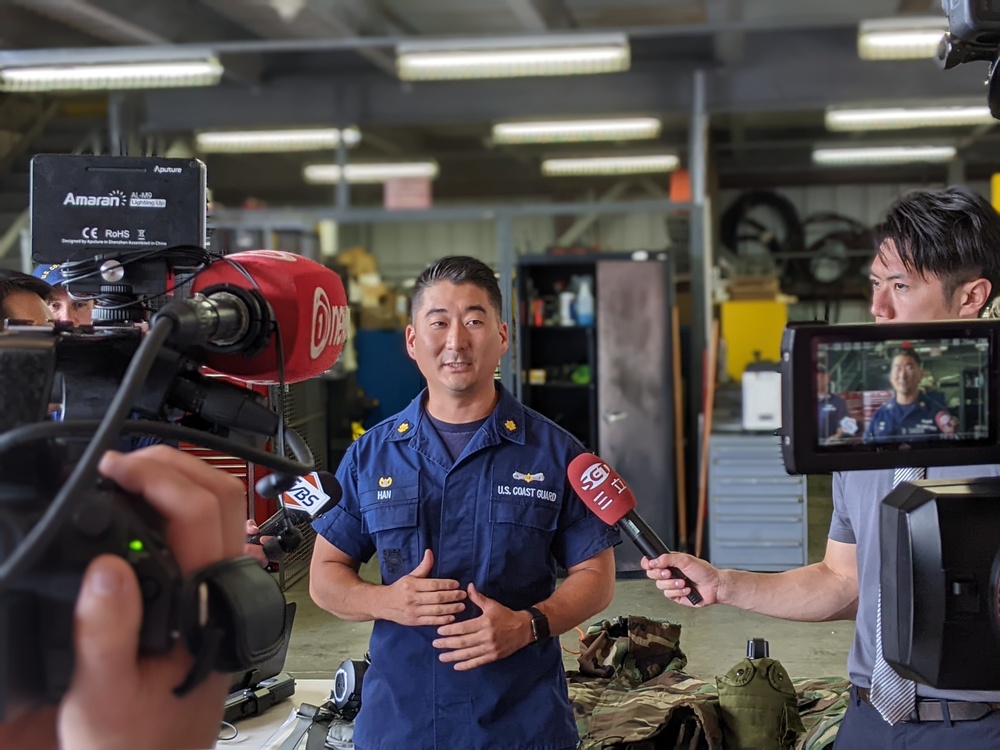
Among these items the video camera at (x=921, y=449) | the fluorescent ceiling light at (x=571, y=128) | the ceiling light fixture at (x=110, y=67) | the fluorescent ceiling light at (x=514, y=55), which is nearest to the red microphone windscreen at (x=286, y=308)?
the video camera at (x=921, y=449)

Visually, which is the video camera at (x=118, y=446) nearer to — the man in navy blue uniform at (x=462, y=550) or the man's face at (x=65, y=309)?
the man in navy blue uniform at (x=462, y=550)

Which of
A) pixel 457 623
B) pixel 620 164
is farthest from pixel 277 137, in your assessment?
pixel 457 623

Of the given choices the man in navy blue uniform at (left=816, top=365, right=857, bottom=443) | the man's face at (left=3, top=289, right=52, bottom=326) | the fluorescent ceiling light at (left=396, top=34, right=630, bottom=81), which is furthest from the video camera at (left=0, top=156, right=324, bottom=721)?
the fluorescent ceiling light at (left=396, top=34, right=630, bottom=81)

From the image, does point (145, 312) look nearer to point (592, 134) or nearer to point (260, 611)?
point (260, 611)

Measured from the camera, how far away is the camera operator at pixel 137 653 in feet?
1.91

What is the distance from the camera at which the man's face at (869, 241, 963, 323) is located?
5.24 feet

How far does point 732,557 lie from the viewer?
5.61 metres

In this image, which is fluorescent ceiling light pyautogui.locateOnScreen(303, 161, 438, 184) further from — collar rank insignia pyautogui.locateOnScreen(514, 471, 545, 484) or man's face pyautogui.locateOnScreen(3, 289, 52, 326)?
collar rank insignia pyautogui.locateOnScreen(514, 471, 545, 484)

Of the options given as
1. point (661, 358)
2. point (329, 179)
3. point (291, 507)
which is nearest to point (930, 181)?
point (329, 179)

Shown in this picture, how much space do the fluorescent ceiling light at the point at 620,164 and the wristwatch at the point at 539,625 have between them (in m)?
10.5

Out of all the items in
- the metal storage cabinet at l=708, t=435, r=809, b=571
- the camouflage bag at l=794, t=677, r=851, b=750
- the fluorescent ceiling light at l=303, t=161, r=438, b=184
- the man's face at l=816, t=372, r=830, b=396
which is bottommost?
the camouflage bag at l=794, t=677, r=851, b=750

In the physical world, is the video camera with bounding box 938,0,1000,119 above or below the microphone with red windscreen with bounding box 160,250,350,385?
above

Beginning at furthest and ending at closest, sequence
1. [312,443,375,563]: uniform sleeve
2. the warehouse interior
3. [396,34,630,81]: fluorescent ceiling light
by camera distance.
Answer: [396,34,630,81]: fluorescent ceiling light
the warehouse interior
[312,443,375,563]: uniform sleeve

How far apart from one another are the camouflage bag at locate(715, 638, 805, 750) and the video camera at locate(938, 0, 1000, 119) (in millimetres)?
2213
